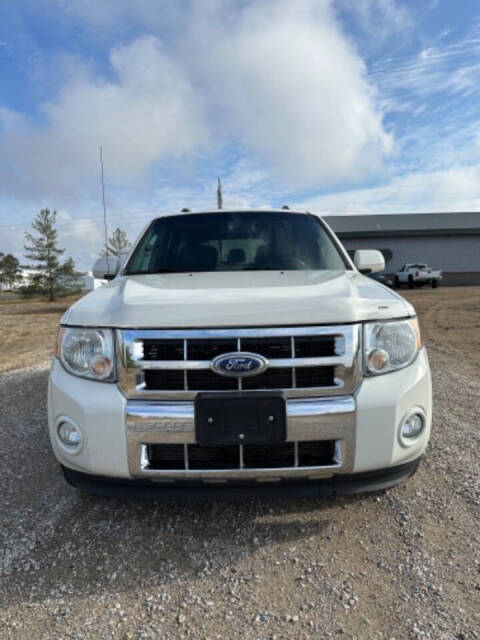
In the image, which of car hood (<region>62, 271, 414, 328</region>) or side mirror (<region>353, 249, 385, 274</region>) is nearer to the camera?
car hood (<region>62, 271, 414, 328</region>)

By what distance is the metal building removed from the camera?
33469 millimetres

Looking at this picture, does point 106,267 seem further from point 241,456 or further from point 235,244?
point 241,456

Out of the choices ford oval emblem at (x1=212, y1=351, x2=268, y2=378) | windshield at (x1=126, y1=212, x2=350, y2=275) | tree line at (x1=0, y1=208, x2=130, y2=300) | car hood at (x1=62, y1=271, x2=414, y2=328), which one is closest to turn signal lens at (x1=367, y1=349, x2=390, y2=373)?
car hood at (x1=62, y1=271, x2=414, y2=328)

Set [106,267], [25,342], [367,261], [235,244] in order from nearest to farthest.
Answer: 1. [235,244]
2. [367,261]
3. [106,267]
4. [25,342]

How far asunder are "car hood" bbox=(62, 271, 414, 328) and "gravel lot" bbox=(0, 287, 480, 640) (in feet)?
3.77

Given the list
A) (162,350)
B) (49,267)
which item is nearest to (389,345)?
(162,350)

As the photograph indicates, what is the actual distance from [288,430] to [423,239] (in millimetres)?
35891

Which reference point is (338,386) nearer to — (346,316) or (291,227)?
(346,316)

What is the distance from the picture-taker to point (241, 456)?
199 cm

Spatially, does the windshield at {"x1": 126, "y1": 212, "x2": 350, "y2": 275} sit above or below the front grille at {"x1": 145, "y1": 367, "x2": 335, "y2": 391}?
above

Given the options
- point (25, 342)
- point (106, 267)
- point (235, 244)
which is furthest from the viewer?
point (25, 342)

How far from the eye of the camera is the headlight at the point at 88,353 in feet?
6.79

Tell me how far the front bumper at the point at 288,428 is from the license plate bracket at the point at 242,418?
5 cm

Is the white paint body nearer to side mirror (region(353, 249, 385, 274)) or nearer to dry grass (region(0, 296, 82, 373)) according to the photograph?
dry grass (region(0, 296, 82, 373))
